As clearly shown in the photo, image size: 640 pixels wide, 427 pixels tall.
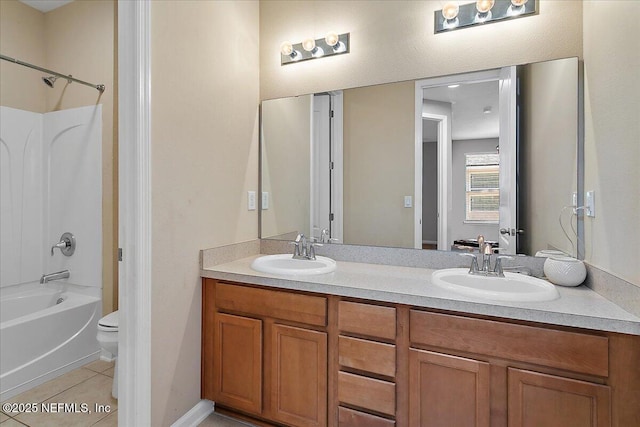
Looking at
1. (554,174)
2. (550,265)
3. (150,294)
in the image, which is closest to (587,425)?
(550,265)

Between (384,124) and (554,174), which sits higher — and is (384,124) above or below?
above

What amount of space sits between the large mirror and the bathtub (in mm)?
1542

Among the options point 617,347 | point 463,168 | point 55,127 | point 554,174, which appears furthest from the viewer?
point 55,127

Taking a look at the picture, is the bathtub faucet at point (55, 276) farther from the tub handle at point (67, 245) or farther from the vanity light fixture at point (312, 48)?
the vanity light fixture at point (312, 48)

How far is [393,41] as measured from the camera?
A: 6.26 feet

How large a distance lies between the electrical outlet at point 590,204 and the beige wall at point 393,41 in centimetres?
72

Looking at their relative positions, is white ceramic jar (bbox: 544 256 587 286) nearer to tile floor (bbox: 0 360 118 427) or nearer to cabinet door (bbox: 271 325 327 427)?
cabinet door (bbox: 271 325 327 427)

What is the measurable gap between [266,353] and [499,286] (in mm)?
1174

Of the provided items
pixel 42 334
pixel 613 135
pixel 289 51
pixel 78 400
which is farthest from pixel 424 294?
pixel 42 334

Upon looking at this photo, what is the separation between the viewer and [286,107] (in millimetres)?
2219

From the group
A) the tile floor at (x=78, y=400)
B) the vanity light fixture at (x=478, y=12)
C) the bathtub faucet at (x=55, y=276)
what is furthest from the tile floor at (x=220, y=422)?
the vanity light fixture at (x=478, y=12)

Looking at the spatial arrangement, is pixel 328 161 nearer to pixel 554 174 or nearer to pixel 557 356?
pixel 554 174

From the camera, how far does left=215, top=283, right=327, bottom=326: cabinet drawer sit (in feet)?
4.88

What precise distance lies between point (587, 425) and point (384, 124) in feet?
5.37
